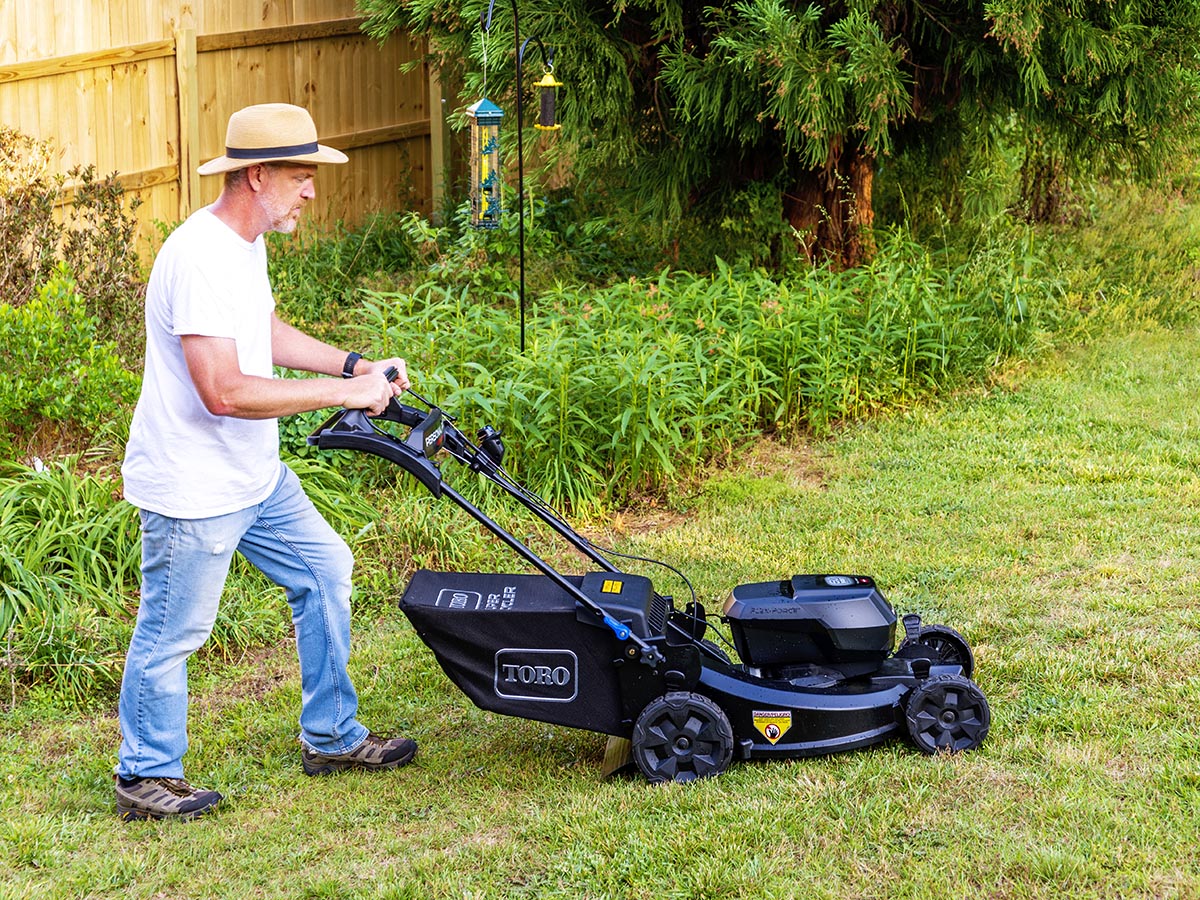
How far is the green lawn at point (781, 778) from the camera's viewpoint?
10.8 ft

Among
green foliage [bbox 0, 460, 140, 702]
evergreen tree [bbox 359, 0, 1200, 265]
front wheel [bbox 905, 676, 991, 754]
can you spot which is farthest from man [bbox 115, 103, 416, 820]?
evergreen tree [bbox 359, 0, 1200, 265]

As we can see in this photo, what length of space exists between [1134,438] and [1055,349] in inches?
56.7

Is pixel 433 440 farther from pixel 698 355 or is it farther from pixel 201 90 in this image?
pixel 201 90

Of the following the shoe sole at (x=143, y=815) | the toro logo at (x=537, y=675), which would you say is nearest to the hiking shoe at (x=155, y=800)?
the shoe sole at (x=143, y=815)

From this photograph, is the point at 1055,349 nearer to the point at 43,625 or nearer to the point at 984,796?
the point at 984,796

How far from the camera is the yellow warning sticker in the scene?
374cm

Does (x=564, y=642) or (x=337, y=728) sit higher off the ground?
(x=564, y=642)

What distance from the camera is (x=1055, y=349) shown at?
25.5ft

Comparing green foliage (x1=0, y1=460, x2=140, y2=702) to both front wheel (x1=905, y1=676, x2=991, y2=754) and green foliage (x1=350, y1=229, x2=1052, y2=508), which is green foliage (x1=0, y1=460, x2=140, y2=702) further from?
front wheel (x1=905, y1=676, x2=991, y2=754)

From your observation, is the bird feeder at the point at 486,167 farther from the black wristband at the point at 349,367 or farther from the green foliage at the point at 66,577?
the black wristband at the point at 349,367

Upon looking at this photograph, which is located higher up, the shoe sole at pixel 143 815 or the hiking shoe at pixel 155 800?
the hiking shoe at pixel 155 800

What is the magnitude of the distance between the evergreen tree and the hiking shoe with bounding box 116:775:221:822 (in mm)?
4590

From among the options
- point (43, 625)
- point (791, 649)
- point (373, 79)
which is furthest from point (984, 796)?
point (373, 79)

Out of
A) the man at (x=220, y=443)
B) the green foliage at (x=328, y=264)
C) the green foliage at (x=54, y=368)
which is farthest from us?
the green foliage at (x=328, y=264)
